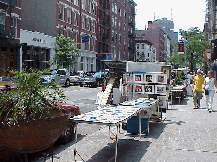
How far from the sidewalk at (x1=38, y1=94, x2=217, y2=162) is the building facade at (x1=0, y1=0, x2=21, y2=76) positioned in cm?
2356

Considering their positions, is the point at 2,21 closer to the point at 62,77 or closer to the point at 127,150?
the point at 62,77

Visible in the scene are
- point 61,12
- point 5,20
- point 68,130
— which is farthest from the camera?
point 61,12

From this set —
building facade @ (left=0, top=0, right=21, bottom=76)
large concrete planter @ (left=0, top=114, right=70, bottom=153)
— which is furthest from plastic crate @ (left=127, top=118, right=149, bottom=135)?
building facade @ (left=0, top=0, right=21, bottom=76)

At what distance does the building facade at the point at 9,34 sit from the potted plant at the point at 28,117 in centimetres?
2638

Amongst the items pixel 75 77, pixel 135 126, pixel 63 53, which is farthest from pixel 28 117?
pixel 63 53

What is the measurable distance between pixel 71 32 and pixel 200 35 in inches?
839

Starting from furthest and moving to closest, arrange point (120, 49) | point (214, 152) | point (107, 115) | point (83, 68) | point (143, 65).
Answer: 1. point (120, 49)
2. point (83, 68)
3. point (143, 65)
4. point (214, 152)
5. point (107, 115)

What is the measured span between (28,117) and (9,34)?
2871 centimetres

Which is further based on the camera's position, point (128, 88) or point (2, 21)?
point (2, 21)

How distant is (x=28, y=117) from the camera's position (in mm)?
4020

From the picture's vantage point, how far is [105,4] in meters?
58.2

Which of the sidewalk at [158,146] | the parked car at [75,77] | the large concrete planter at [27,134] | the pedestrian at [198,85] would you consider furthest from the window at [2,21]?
the large concrete planter at [27,134]

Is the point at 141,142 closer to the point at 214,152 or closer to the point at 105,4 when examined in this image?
the point at 214,152

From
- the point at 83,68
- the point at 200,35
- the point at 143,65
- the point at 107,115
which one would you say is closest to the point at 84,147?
the point at 107,115
